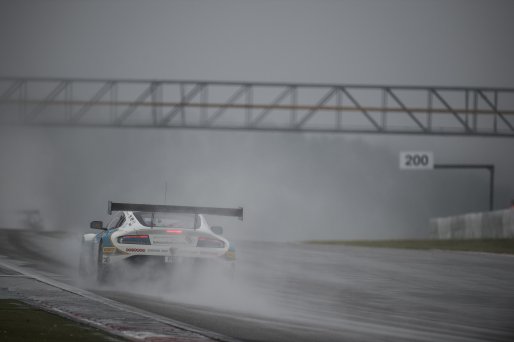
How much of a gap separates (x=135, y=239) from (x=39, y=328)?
503cm

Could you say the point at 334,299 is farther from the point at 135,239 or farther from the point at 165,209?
the point at 135,239

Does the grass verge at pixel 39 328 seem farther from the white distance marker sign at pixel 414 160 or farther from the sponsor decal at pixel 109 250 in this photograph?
the white distance marker sign at pixel 414 160

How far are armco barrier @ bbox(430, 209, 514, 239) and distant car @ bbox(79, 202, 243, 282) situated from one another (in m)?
24.9

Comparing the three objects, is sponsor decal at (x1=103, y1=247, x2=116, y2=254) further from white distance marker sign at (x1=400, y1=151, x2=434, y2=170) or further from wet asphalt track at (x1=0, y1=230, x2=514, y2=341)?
white distance marker sign at (x1=400, y1=151, x2=434, y2=170)

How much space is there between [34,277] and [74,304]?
Result: 4.21 m

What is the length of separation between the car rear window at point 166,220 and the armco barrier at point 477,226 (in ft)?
79.4

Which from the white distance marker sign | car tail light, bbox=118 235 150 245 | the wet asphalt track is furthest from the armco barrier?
car tail light, bbox=118 235 150 245

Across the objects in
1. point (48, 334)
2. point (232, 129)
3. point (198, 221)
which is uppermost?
point (232, 129)

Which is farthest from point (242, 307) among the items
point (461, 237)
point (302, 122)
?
point (302, 122)

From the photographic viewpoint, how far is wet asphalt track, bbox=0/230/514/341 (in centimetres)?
1062

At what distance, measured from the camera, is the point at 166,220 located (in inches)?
610

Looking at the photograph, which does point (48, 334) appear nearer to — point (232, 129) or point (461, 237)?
point (461, 237)

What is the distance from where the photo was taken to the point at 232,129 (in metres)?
51.1

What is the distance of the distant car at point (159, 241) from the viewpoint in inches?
578
